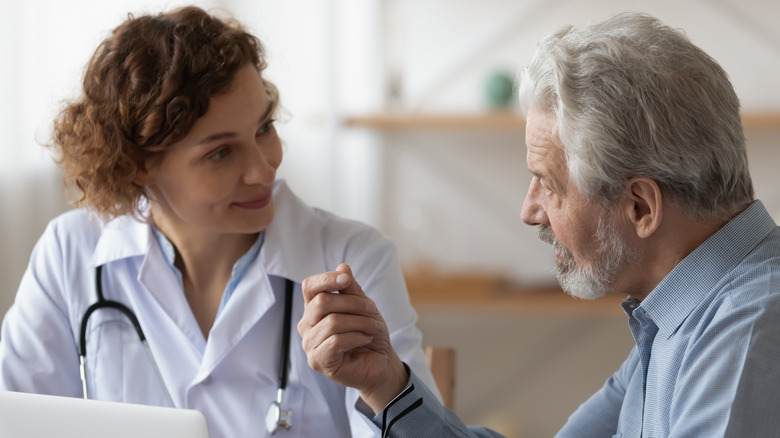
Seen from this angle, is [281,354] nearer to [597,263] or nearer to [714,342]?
[597,263]

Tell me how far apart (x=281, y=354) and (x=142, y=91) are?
0.48 metres

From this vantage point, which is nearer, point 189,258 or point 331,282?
point 331,282

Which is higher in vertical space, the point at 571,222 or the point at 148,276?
the point at 571,222

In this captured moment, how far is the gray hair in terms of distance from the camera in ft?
3.53

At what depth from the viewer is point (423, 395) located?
1268mm

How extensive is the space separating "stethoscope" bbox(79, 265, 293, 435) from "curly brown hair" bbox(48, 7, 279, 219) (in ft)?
0.54

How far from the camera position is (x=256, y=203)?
1.54 m

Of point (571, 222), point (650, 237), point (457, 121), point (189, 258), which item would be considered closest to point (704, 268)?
point (650, 237)

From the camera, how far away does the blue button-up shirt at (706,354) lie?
973 mm

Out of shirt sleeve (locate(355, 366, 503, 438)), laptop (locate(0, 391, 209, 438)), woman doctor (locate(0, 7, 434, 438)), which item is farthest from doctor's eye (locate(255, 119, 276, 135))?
laptop (locate(0, 391, 209, 438))

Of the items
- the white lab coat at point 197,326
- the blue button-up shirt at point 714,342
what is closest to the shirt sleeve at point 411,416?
the white lab coat at point 197,326

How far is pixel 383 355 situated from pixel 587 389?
2222 mm

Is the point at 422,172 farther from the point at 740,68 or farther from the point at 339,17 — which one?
the point at 740,68

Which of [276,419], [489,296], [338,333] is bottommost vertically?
[489,296]
